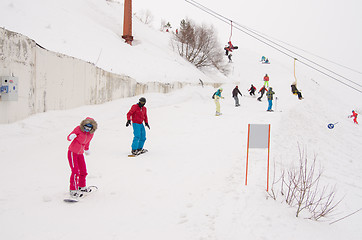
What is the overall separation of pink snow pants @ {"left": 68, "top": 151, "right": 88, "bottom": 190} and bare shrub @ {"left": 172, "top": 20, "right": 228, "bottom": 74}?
2804 centimetres

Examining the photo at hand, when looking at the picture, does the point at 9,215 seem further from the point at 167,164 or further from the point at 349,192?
the point at 349,192

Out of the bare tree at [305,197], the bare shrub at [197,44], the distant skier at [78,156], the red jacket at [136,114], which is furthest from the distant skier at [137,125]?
the bare shrub at [197,44]

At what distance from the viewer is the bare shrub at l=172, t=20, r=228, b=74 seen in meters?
31.5

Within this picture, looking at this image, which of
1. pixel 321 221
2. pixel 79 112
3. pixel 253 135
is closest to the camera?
pixel 321 221

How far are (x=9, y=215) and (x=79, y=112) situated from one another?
649 centimetres

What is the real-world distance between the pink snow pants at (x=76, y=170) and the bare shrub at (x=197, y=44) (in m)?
28.0

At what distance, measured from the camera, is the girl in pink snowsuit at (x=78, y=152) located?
4.23m

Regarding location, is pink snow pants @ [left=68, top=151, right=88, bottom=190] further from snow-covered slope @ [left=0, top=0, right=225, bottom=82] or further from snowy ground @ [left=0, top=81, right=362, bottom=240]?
snow-covered slope @ [left=0, top=0, right=225, bottom=82]

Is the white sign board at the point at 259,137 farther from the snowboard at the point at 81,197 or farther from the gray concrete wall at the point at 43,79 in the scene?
the gray concrete wall at the point at 43,79

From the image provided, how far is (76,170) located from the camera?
4.28 m

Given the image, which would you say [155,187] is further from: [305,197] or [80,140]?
[305,197]

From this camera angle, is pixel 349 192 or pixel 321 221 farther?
pixel 349 192

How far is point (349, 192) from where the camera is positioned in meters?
7.13

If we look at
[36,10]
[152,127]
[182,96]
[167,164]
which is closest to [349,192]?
[167,164]
